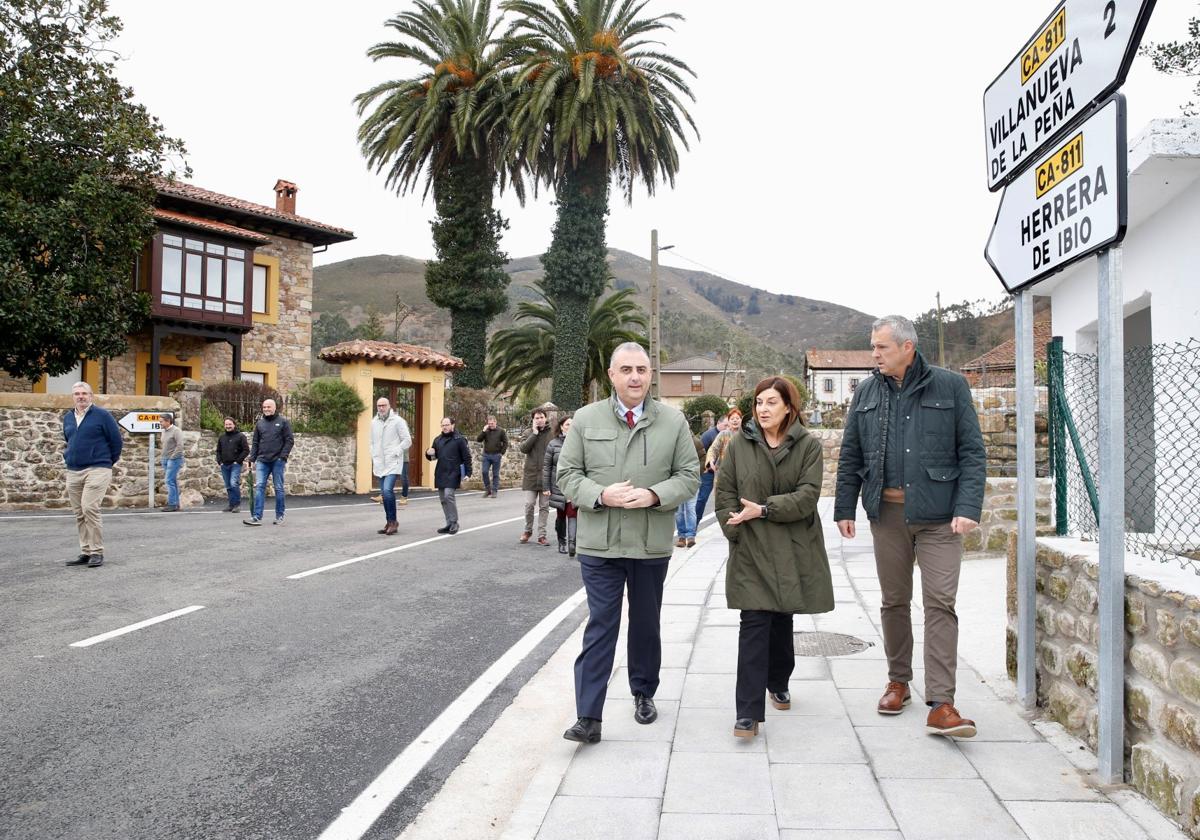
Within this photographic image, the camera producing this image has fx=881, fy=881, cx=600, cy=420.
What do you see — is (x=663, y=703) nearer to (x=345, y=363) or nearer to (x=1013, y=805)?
(x=1013, y=805)

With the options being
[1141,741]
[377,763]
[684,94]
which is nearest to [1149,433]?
[1141,741]

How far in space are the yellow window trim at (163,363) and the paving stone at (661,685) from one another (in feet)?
80.2

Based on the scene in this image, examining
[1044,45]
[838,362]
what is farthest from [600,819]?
[838,362]

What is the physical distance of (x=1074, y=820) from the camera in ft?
10.2

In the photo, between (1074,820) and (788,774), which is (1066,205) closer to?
(1074,820)

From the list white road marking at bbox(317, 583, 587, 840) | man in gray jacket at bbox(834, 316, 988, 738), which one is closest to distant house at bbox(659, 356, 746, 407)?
white road marking at bbox(317, 583, 587, 840)

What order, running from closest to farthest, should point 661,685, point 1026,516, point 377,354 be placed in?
point 1026,516 → point 661,685 → point 377,354

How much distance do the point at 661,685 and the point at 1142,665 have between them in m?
2.50

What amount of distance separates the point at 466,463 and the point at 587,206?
60.4 ft

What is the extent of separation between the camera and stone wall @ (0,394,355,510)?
16.1 meters

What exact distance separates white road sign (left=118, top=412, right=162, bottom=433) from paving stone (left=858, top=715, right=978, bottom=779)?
1642 centimetres

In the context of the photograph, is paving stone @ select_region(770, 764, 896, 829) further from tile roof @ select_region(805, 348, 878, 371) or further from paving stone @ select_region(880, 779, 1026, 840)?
tile roof @ select_region(805, 348, 878, 371)

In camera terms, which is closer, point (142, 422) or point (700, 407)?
point (142, 422)

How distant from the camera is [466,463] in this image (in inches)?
508
